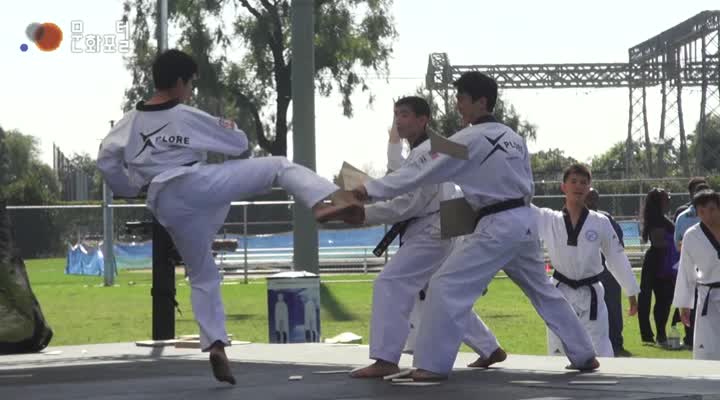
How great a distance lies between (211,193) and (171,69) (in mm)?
848

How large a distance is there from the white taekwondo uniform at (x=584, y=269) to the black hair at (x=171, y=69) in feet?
12.8

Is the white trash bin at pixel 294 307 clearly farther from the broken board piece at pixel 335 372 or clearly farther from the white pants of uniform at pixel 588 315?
the broken board piece at pixel 335 372

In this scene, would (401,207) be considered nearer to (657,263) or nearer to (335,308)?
(657,263)

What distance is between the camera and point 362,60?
167 ft

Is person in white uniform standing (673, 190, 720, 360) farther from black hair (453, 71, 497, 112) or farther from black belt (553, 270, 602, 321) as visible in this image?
black hair (453, 71, 497, 112)

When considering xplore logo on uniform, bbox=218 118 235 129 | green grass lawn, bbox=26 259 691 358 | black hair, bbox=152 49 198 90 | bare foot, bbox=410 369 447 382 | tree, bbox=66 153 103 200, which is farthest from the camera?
tree, bbox=66 153 103 200

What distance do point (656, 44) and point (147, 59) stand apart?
44533 mm

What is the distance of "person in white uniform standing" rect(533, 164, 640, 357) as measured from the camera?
12352 mm

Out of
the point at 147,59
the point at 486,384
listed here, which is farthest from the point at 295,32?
the point at 147,59

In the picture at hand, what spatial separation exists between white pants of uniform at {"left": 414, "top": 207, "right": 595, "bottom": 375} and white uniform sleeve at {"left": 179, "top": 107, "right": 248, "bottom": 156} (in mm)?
1412

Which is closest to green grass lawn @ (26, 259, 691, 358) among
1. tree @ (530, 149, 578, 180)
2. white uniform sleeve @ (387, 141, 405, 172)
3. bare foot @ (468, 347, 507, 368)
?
white uniform sleeve @ (387, 141, 405, 172)

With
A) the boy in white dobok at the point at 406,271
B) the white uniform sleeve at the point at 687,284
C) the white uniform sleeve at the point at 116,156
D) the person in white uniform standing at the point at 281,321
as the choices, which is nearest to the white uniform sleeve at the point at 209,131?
the white uniform sleeve at the point at 116,156

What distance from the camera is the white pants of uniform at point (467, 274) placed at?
360 inches

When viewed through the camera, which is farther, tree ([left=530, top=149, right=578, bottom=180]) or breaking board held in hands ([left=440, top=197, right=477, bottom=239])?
tree ([left=530, top=149, right=578, bottom=180])
